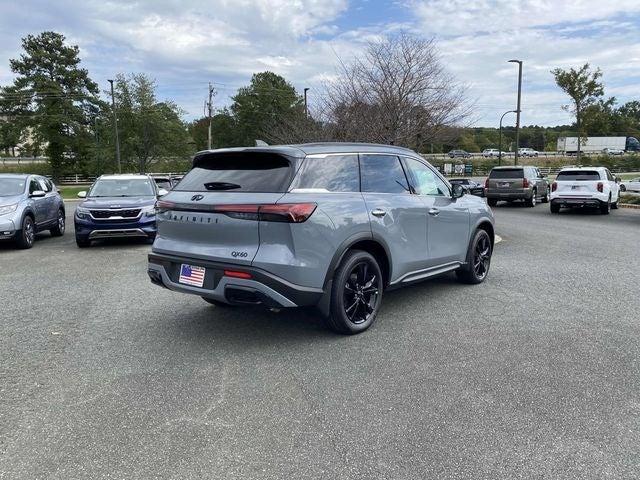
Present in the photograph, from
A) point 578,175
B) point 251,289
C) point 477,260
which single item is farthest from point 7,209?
point 578,175

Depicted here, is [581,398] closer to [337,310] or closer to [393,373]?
[393,373]

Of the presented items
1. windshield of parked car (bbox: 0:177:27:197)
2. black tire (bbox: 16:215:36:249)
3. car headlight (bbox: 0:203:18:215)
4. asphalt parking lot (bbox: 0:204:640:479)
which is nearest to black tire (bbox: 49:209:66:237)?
windshield of parked car (bbox: 0:177:27:197)

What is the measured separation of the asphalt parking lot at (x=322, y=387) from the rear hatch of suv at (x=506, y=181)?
52.3ft

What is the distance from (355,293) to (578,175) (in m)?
16.2

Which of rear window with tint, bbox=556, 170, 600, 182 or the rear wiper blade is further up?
rear window with tint, bbox=556, 170, 600, 182

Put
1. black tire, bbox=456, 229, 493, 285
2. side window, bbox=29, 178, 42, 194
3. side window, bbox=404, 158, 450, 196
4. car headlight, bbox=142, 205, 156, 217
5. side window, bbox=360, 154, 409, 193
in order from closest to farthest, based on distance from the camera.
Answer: side window, bbox=360, 154, 409, 193 → side window, bbox=404, 158, 450, 196 → black tire, bbox=456, 229, 493, 285 → car headlight, bbox=142, 205, 156, 217 → side window, bbox=29, 178, 42, 194

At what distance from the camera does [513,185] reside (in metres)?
21.6

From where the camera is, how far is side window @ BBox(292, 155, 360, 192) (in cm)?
447

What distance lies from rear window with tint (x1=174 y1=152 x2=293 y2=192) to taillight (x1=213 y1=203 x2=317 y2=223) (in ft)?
0.70

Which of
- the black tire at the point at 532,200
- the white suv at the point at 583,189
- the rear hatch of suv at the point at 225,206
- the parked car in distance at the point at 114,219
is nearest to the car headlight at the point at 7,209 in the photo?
the parked car in distance at the point at 114,219

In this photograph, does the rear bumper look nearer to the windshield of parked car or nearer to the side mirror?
the side mirror

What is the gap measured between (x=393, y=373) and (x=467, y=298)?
8.31 ft

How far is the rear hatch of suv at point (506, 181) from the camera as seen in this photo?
21578 millimetres

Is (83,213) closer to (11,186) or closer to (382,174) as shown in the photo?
(11,186)
